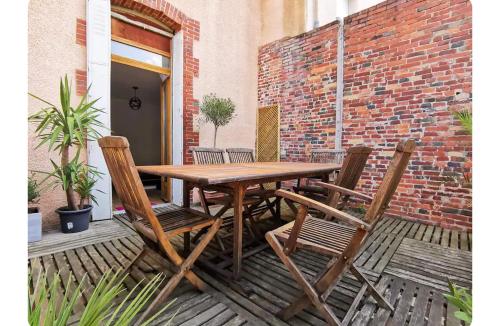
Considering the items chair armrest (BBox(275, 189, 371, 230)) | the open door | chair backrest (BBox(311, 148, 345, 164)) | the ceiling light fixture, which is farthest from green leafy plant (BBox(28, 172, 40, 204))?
the ceiling light fixture

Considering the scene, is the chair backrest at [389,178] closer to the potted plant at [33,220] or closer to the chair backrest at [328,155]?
the chair backrest at [328,155]

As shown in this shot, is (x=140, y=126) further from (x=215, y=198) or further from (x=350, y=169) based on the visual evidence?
(x=350, y=169)

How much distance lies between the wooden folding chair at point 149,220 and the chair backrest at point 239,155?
1.56 meters

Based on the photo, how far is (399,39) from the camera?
146 inches

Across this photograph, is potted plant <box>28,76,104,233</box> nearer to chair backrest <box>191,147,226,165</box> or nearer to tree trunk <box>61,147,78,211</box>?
tree trunk <box>61,147,78,211</box>

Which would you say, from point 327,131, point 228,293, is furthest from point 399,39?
point 228,293

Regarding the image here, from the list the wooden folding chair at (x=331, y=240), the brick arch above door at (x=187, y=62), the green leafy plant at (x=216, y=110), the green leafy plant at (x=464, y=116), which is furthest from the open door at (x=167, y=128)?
the green leafy plant at (x=464, y=116)

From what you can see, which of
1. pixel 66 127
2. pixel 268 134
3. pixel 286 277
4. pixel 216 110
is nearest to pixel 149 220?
pixel 286 277

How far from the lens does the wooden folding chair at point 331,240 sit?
46.5 inches

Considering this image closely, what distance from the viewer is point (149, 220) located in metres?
1.43

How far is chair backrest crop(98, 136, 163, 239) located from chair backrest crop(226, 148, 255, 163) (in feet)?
6.05

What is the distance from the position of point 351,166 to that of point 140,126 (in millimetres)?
8320
